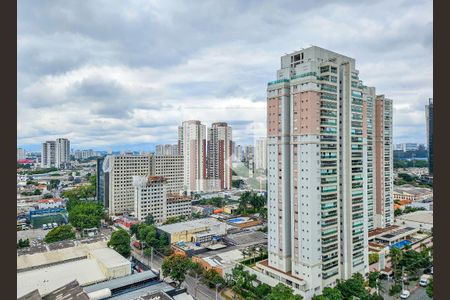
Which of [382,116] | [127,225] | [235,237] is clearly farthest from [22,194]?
[382,116]

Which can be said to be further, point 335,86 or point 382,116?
point 382,116

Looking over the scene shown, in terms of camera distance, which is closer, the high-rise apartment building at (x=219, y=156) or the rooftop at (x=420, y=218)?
the rooftop at (x=420, y=218)

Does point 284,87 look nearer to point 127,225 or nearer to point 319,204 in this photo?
point 319,204

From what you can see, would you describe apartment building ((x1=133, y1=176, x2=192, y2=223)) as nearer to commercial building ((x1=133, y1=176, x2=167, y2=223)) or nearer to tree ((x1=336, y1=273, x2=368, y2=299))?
commercial building ((x1=133, y1=176, x2=167, y2=223))

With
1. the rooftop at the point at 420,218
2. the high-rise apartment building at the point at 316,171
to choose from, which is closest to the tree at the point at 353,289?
the high-rise apartment building at the point at 316,171

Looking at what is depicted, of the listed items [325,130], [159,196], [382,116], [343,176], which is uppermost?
[382,116]

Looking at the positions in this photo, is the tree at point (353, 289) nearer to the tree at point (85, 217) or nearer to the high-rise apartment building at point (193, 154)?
the tree at point (85, 217)
